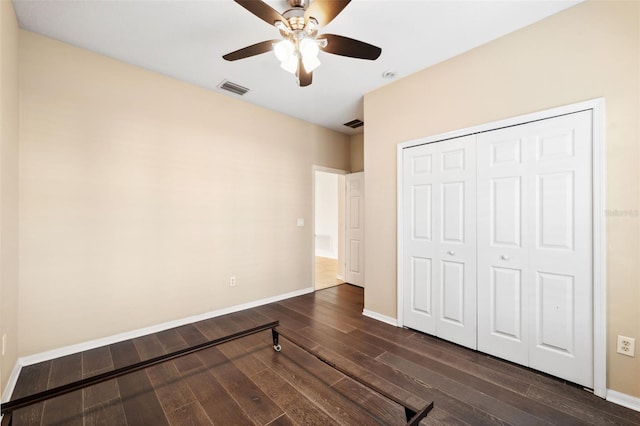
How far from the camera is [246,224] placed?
12.2 ft

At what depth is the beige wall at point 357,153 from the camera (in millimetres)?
5027

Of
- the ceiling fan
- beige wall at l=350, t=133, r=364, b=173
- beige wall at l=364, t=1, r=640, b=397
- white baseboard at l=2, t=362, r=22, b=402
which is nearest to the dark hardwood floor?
white baseboard at l=2, t=362, r=22, b=402

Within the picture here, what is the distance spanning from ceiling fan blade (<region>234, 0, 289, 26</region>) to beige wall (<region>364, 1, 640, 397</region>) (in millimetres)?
1787

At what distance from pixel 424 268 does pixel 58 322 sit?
11.5 feet

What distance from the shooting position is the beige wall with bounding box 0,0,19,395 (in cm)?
178

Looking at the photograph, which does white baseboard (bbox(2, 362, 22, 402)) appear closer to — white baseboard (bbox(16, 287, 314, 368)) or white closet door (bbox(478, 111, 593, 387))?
white baseboard (bbox(16, 287, 314, 368))

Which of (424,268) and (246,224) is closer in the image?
(424,268)

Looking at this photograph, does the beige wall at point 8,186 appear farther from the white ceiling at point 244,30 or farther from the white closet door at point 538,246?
the white closet door at point 538,246

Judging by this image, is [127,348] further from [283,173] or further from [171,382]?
[283,173]

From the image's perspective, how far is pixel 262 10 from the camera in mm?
1578

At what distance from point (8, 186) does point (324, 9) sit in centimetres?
252

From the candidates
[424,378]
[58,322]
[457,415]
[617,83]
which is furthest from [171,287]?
[617,83]

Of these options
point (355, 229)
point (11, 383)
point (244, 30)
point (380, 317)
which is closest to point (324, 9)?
point (244, 30)

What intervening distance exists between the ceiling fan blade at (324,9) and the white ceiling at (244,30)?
0.52m
